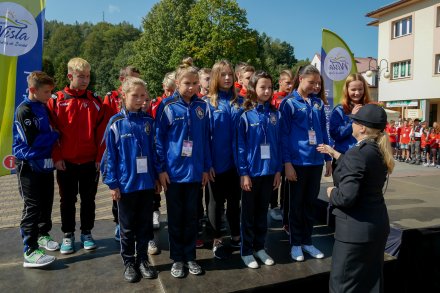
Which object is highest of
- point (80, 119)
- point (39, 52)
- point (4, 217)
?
point (39, 52)

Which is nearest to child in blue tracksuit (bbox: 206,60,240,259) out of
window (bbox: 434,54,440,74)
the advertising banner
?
Answer: the advertising banner

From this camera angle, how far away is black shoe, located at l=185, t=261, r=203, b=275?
321cm

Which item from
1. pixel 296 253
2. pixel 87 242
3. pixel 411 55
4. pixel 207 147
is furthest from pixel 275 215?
pixel 411 55

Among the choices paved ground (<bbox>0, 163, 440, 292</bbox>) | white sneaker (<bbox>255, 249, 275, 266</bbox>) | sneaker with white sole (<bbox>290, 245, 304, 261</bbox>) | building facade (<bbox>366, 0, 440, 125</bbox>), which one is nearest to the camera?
paved ground (<bbox>0, 163, 440, 292</bbox>)

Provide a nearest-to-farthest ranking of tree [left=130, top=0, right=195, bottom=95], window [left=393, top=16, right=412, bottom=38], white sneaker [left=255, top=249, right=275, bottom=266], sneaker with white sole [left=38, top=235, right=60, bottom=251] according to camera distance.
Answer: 1. white sneaker [left=255, top=249, right=275, bottom=266]
2. sneaker with white sole [left=38, top=235, right=60, bottom=251]
3. window [left=393, top=16, right=412, bottom=38]
4. tree [left=130, top=0, right=195, bottom=95]

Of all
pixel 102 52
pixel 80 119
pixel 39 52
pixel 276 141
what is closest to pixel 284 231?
pixel 276 141

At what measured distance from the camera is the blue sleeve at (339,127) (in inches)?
156

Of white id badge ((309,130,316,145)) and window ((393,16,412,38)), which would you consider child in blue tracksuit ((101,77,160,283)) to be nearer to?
white id badge ((309,130,316,145))

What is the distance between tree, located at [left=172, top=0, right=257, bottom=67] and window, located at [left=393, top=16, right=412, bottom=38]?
1140 cm

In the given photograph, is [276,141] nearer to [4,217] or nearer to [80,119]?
[80,119]

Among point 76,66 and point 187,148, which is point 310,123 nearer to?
Answer: point 187,148

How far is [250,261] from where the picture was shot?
3393 mm

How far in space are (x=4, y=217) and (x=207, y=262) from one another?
3.79 metres

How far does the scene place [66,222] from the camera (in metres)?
3.69
